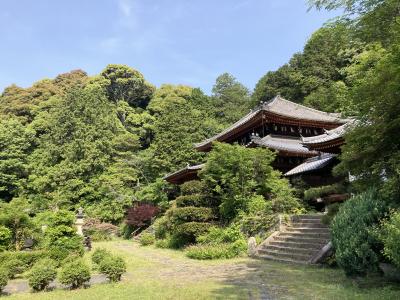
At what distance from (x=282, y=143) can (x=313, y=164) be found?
3.28m

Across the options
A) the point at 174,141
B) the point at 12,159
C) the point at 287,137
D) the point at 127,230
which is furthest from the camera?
the point at 12,159

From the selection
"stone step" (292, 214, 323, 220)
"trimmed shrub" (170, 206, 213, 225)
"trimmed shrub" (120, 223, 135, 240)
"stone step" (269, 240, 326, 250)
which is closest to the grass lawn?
"stone step" (269, 240, 326, 250)

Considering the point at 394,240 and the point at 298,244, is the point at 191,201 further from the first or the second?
the point at 394,240

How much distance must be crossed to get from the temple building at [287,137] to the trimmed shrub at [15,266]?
13865mm

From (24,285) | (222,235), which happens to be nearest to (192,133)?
(222,235)

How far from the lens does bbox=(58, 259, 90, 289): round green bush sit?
950 cm

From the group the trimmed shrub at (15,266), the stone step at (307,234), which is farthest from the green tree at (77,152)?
the stone step at (307,234)

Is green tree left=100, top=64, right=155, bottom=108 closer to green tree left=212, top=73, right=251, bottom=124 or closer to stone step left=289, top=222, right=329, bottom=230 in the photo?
green tree left=212, top=73, right=251, bottom=124

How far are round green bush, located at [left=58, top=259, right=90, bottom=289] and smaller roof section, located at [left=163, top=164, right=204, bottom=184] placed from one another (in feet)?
53.3

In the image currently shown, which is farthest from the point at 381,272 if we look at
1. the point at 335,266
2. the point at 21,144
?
the point at 21,144

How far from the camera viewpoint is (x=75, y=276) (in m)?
9.53

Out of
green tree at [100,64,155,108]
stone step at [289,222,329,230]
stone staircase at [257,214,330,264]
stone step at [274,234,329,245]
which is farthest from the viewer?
green tree at [100,64,155,108]

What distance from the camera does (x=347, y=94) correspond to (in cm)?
821

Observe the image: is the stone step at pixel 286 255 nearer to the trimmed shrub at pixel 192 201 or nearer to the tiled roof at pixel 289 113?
the trimmed shrub at pixel 192 201
